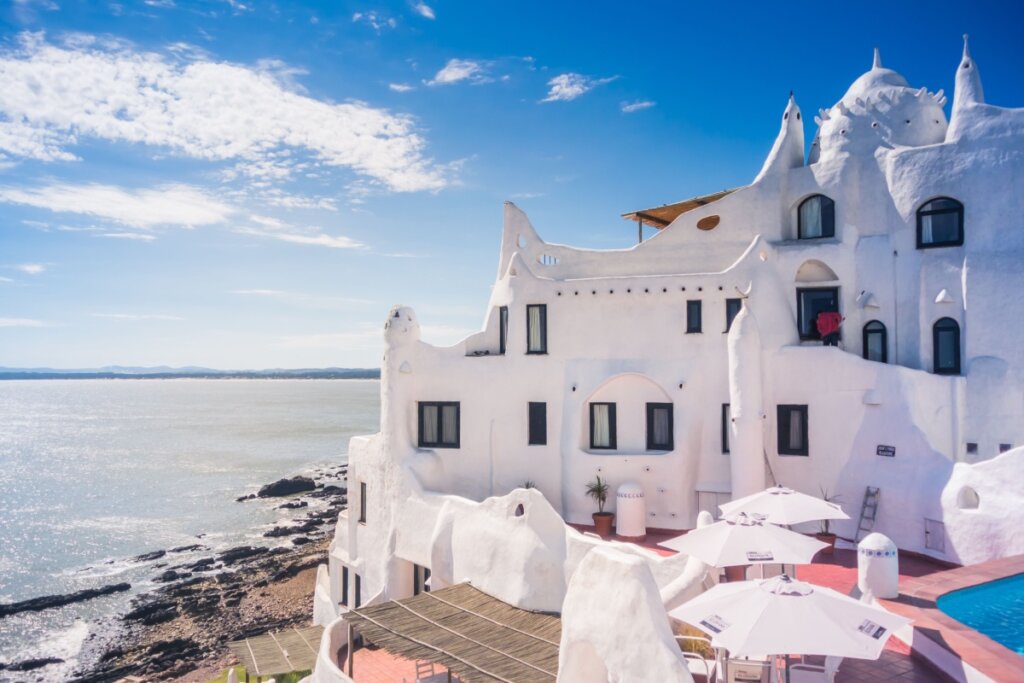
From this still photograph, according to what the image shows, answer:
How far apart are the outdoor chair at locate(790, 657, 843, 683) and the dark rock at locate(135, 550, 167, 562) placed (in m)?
47.7

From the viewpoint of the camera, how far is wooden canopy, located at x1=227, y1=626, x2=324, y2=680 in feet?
69.4

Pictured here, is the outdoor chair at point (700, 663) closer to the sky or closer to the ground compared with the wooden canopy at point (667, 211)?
closer to the ground

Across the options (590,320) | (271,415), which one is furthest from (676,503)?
(271,415)

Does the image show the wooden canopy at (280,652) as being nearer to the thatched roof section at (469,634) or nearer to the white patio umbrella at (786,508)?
the thatched roof section at (469,634)

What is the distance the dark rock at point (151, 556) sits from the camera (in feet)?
152

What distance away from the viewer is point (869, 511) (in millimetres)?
17141

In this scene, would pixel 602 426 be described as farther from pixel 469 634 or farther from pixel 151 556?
pixel 151 556

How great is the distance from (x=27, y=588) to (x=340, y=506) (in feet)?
79.5

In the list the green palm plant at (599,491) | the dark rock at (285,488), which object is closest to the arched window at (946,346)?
the green palm plant at (599,491)

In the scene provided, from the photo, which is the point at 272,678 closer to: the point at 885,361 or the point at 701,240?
the point at 701,240

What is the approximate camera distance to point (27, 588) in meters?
41.7

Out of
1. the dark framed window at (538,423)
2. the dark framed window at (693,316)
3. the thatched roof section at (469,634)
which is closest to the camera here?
the thatched roof section at (469,634)

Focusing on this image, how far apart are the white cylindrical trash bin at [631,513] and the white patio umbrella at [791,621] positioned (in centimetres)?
1003

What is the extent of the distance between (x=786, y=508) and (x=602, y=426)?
8.31 meters
